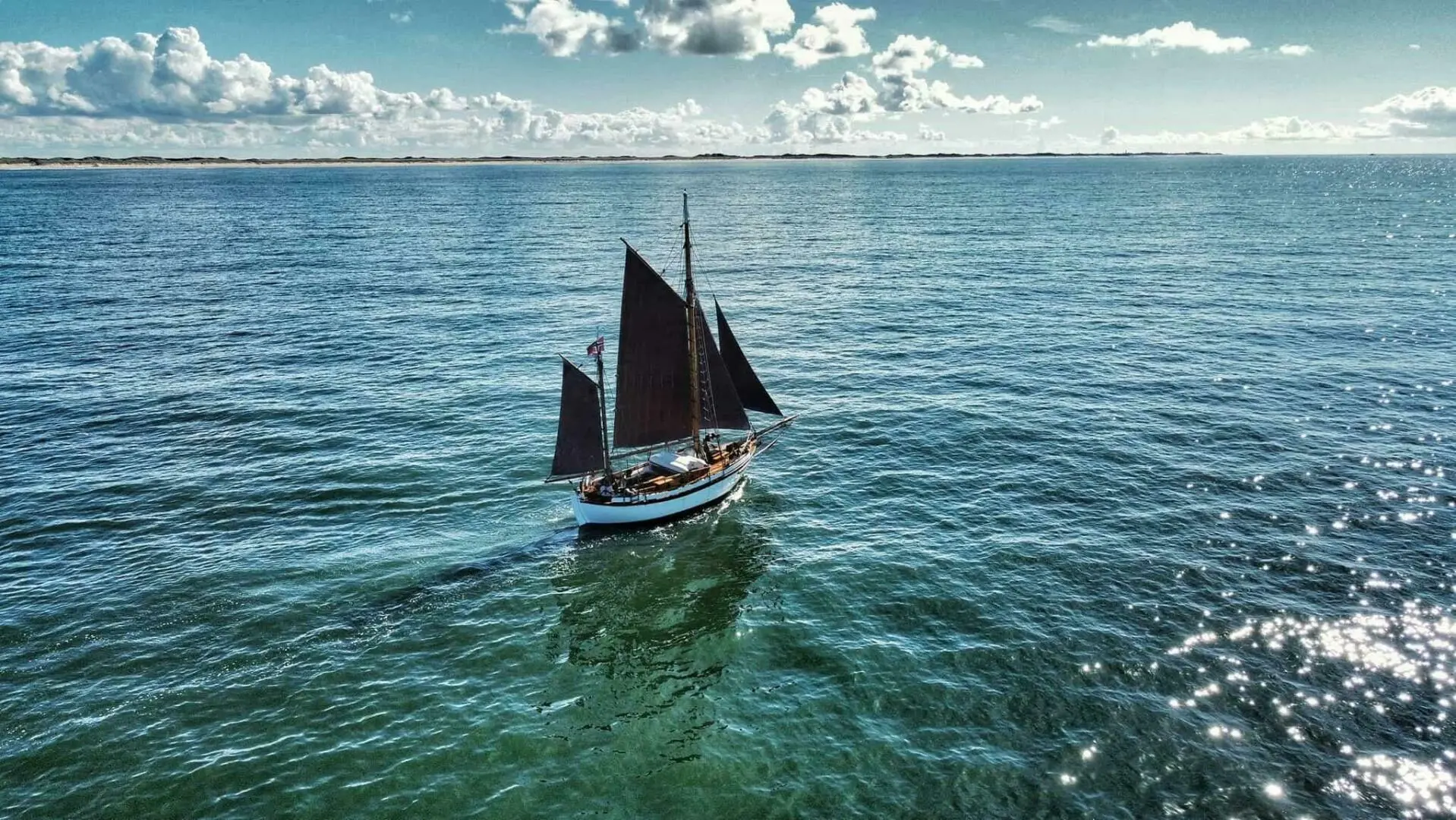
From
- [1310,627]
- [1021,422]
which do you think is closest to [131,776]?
[1310,627]

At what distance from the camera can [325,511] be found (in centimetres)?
4259

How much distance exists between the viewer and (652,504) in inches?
1634

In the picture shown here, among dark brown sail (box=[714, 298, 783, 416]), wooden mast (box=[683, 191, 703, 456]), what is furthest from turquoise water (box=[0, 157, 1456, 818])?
wooden mast (box=[683, 191, 703, 456])

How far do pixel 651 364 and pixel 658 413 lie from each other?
309 cm

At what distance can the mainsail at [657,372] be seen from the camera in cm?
4209

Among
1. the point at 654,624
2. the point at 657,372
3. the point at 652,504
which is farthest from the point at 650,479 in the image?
the point at 654,624

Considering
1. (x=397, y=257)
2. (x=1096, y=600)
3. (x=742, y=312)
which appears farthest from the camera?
(x=397, y=257)

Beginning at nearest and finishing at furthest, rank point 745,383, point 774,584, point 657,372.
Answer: point 774,584
point 657,372
point 745,383

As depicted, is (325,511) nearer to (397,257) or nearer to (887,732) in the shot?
(887,732)

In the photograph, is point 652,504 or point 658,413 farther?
point 658,413

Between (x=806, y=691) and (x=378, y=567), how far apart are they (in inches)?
830

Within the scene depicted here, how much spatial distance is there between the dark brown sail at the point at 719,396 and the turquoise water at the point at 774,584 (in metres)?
4.21

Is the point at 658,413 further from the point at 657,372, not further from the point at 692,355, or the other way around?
the point at 692,355

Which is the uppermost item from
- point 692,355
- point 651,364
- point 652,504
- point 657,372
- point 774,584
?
point 692,355
